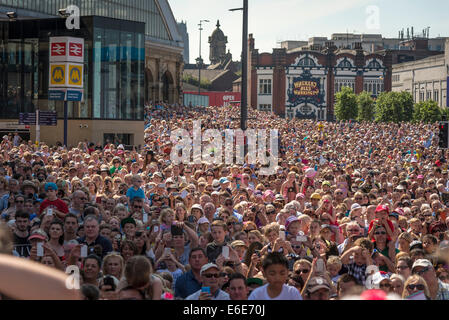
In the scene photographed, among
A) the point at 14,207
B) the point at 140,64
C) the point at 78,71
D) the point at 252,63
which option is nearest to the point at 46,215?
the point at 14,207

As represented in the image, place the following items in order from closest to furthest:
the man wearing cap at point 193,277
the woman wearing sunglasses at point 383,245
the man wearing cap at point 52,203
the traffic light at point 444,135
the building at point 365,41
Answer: the man wearing cap at point 193,277 → the woman wearing sunglasses at point 383,245 → the man wearing cap at point 52,203 → the traffic light at point 444,135 → the building at point 365,41

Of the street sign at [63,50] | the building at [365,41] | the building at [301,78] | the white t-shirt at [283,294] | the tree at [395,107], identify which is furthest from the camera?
the building at [365,41]

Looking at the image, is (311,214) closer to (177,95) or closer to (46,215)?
(46,215)

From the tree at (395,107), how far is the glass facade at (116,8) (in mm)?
29482

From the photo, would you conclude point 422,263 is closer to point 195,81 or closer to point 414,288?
point 414,288

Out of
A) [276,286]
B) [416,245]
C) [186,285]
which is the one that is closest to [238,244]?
[186,285]

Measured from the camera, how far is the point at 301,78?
103188mm

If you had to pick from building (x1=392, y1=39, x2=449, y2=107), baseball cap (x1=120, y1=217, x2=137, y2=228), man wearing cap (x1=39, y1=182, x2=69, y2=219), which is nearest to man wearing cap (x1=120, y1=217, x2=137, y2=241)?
A: baseball cap (x1=120, y1=217, x2=137, y2=228)

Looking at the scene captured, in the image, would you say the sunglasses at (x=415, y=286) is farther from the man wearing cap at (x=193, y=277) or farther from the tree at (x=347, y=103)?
the tree at (x=347, y=103)

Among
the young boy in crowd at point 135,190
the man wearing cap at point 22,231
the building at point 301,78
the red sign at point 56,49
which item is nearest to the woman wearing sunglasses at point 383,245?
the man wearing cap at point 22,231

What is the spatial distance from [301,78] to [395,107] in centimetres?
1502

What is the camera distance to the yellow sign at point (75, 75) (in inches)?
1206

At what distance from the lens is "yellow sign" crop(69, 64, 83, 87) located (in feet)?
100

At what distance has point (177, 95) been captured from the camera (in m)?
81.1
